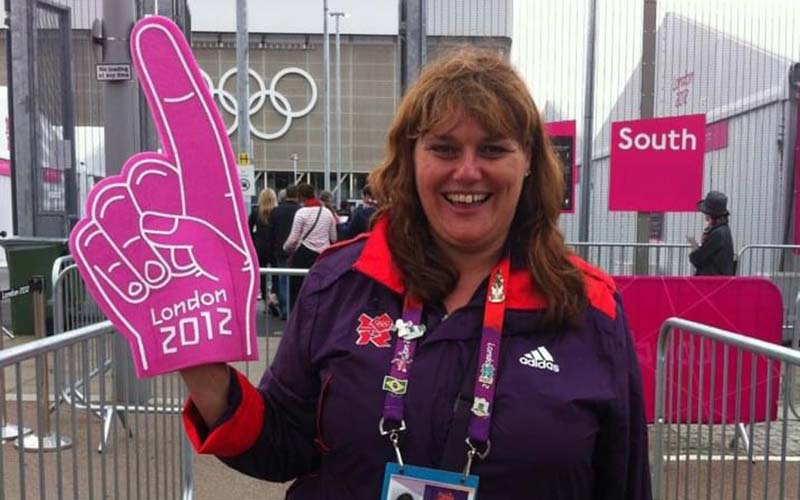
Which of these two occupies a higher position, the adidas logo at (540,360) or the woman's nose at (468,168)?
the woman's nose at (468,168)

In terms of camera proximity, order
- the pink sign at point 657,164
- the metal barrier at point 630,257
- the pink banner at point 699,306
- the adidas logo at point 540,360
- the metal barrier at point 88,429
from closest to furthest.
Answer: the adidas logo at point 540,360 → the metal barrier at point 88,429 → the pink banner at point 699,306 → the pink sign at point 657,164 → the metal barrier at point 630,257

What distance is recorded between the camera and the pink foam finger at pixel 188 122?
1.37 metres

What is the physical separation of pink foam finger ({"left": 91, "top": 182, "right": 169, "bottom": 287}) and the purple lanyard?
0.49 metres

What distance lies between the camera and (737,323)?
4688 millimetres

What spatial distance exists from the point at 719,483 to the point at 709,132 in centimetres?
797

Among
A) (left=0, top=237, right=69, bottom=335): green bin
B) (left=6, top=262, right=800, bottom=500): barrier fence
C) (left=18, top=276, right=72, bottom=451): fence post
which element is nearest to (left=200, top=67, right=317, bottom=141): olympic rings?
(left=0, top=237, right=69, bottom=335): green bin

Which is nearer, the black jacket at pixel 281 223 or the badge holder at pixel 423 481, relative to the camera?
the badge holder at pixel 423 481

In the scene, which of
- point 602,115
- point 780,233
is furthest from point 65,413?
point 780,233

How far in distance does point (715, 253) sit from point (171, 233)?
653 cm

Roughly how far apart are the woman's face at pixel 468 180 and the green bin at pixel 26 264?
7558mm

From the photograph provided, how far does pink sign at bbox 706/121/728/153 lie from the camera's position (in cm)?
1000

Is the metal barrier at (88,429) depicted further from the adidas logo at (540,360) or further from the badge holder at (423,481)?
the adidas logo at (540,360)

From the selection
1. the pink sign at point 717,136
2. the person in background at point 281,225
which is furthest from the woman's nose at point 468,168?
the pink sign at point 717,136

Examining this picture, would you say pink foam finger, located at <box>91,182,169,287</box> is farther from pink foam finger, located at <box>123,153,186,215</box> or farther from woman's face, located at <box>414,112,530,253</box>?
woman's face, located at <box>414,112,530,253</box>
